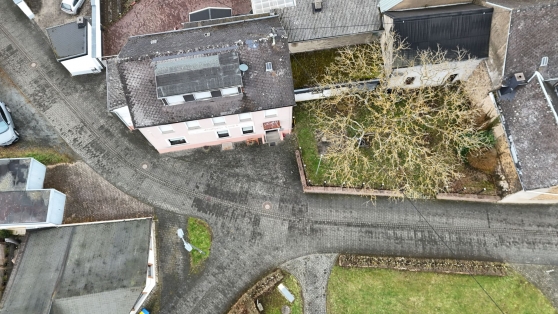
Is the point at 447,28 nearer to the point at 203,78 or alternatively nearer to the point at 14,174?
the point at 203,78

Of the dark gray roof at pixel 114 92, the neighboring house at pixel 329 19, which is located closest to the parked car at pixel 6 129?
the dark gray roof at pixel 114 92

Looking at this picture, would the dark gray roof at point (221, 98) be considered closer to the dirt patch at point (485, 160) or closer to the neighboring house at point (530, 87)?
the dirt patch at point (485, 160)

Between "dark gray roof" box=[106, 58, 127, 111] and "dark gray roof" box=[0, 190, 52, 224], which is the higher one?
"dark gray roof" box=[106, 58, 127, 111]

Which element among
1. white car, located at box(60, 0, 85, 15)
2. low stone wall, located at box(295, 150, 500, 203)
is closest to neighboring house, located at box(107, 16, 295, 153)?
low stone wall, located at box(295, 150, 500, 203)

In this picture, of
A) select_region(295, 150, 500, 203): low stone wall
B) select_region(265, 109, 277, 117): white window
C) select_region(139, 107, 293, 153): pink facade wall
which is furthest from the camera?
select_region(295, 150, 500, 203): low stone wall

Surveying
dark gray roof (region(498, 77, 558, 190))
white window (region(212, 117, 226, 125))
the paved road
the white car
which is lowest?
the paved road

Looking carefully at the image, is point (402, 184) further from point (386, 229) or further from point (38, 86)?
point (38, 86)

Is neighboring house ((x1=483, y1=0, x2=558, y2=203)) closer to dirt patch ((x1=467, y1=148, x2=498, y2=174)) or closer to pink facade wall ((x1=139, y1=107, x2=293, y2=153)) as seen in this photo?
dirt patch ((x1=467, y1=148, x2=498, y2=174))
